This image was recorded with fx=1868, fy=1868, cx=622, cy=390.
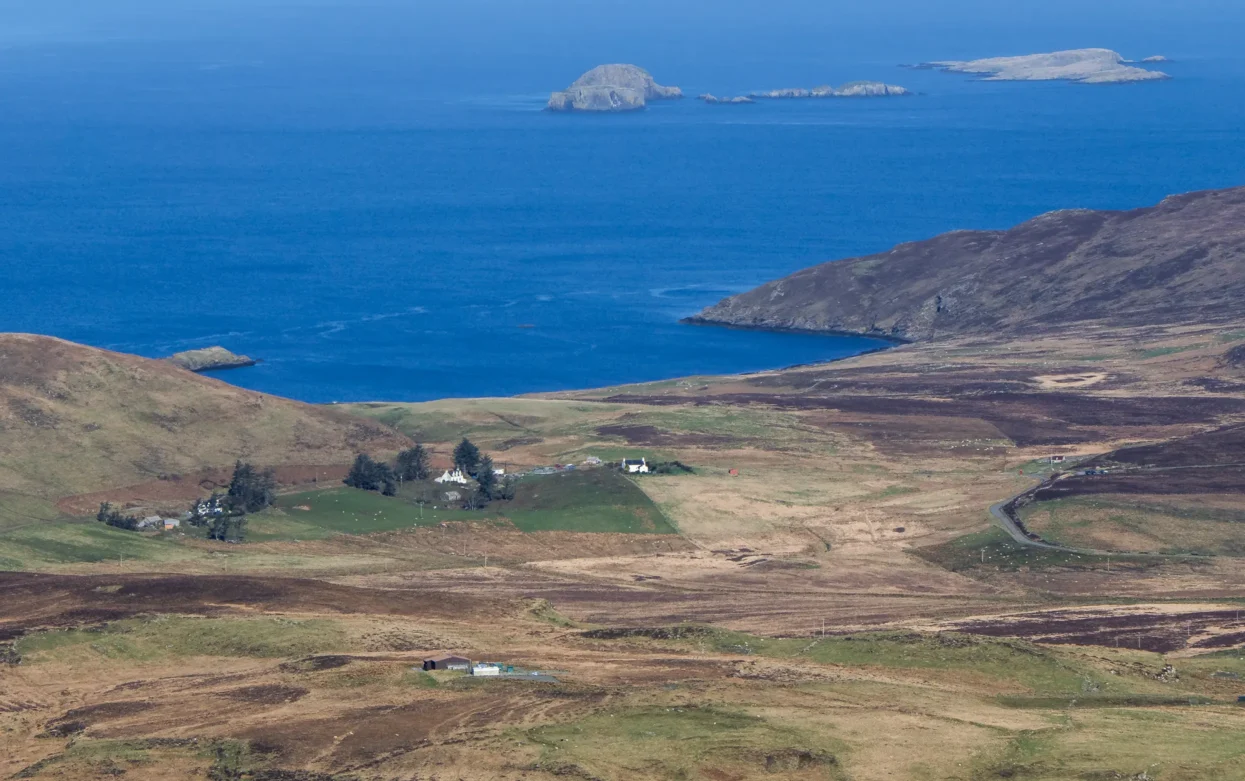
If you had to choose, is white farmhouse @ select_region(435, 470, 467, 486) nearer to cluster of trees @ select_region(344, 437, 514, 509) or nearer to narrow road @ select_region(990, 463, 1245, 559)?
cluster of trees @ select_region(344, 437, 514, 509)

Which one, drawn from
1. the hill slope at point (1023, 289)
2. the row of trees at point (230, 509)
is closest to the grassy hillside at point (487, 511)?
the row of trees at point (230, 509)

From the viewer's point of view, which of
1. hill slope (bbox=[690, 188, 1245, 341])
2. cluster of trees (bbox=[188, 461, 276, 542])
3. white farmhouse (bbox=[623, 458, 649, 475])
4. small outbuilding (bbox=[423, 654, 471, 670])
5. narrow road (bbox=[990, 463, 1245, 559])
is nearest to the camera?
small outbuilding (bbox=[423, 654, 471, 670])

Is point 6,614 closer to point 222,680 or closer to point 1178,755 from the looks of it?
point 222,680

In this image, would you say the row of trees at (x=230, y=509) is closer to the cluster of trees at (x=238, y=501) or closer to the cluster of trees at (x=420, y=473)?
the cluster of trees at (x=238, y=501)

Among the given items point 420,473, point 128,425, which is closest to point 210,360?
point 128,425

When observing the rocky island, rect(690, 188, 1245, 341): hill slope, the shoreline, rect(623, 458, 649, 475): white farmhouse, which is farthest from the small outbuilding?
the shoreline

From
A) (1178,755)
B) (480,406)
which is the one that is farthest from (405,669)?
(480,406)

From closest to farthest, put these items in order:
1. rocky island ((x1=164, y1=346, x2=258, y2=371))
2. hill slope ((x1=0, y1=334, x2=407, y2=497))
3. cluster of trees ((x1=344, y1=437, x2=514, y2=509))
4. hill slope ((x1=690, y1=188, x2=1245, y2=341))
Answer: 1. hill slope ((x1=0, y1=334, x2=407, y2=497))
2. cluster of trees ((x1=344, y1=437, x2=514, y2=509))
3. rocky island ((x1=164, y1=346, x2=258, y2=371))
4. hill slope ((x1=690, y1=188, x2=1245, y2=341))

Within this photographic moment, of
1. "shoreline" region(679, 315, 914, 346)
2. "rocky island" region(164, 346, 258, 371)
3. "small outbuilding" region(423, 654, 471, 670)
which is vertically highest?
"shoreline" region(679, 315, 914, 346)
